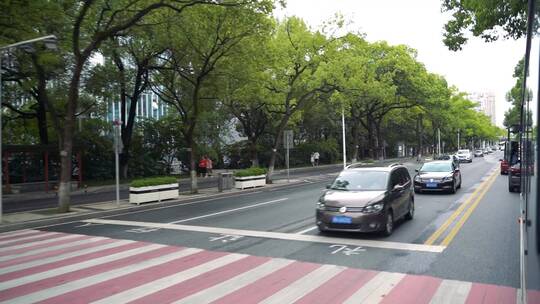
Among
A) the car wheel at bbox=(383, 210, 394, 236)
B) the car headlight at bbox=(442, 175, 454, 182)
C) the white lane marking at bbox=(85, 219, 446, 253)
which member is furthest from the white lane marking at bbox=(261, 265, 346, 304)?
the car headlight at bbox=(442, 175, 454, 182)

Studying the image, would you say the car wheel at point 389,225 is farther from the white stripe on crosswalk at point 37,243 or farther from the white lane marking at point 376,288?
the white stripe on crosswalk at point 37,243

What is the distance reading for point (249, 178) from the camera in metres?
25.6

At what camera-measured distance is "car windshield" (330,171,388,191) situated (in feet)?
37.1

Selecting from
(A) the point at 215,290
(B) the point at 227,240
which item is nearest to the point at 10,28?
(B) the point at 227,240

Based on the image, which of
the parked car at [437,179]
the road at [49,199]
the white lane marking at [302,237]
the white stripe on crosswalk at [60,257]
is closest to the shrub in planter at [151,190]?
the road at [49,199]

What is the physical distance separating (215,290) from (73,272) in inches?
112

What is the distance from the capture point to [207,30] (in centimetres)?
2178

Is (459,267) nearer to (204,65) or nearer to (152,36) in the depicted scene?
(204,65)

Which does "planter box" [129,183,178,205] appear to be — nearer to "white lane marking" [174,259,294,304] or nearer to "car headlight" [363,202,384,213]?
"car headlight" [363,202,384,213]

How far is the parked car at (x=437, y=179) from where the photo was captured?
19438 mm

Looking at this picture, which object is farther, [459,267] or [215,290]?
[459,267]

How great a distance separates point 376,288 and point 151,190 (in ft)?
45.8

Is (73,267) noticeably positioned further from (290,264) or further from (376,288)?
(376,288)

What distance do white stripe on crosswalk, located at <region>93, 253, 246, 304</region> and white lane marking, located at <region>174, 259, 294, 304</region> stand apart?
681mm
